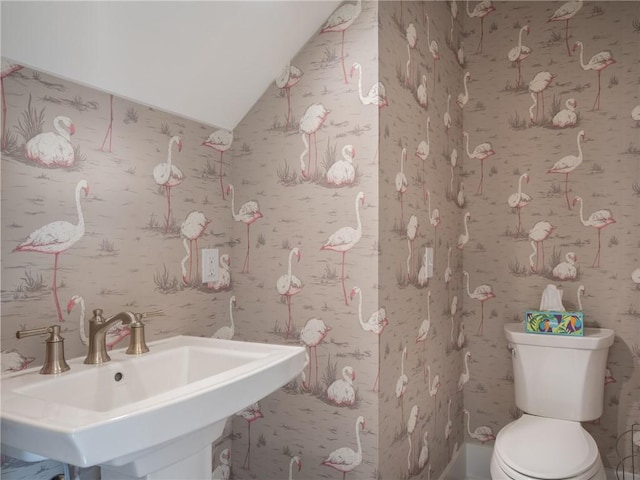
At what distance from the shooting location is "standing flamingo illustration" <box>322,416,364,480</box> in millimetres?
1583

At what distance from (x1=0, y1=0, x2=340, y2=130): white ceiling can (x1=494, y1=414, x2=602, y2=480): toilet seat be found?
5.35 ft

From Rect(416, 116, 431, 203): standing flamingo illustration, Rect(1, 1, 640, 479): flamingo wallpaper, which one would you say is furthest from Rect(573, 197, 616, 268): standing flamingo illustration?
Rect(416, 116, 431, 203): standing flamingo illustration

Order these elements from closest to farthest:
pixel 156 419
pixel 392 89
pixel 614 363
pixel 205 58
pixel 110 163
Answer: pixel 156 419 < pixel 110 163 < pixel 205 58 < pixel 392 89 < pixel 614 363

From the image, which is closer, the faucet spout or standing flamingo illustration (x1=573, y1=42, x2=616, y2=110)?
the faucet spout

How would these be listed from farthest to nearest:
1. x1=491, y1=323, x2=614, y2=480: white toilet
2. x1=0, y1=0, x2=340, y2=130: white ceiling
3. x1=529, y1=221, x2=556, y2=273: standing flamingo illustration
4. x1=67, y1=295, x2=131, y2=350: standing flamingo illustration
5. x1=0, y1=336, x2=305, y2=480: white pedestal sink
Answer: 1. x1=529, y1=221, x2=556, y2=273: standing flamingo illustration
2. x1=491, y1=323, x2=614, y2=480: white toilet
3. x1=67, y1=295, x2=131, y2=350: standing flamingo illustration
4. x1=0, y1=0, x2=340, y2=130: white ceiling
5. x1=0, y1=336, x2=305, y2=480: white pedestal sink

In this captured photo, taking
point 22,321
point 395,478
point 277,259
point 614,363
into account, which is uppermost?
point 277,259

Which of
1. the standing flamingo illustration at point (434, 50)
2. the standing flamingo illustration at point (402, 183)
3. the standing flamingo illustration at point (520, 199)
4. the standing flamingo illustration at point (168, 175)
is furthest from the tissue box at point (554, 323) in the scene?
the standing flamingo illustration at point (168, 175)

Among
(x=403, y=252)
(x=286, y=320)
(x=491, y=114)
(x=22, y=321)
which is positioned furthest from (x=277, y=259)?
(x=491, y=114)

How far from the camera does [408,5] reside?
1.83 m

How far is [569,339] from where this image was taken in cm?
204

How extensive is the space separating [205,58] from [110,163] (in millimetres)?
457

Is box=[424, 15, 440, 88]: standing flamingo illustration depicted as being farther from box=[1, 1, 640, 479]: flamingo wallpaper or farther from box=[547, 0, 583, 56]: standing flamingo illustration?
box=[547, 0, 583, 56]: standing flamingo illustration

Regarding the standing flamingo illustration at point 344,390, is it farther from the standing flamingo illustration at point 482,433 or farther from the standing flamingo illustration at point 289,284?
the standing flamingo illustration at point 482,433

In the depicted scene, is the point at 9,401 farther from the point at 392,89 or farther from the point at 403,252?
the point at 392,89
